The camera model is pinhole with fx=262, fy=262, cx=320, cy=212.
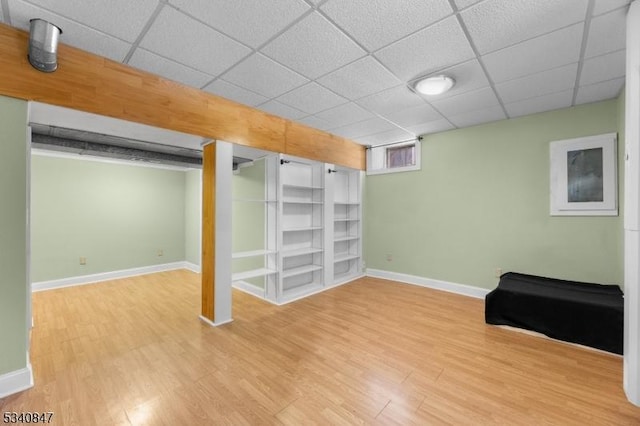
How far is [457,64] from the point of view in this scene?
2516 mm

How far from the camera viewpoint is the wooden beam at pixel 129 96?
6.60 feet

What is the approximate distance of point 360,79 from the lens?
283 cm

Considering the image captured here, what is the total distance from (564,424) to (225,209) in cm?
348

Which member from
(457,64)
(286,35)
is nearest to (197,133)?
(286,35)

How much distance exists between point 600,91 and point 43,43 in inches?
215

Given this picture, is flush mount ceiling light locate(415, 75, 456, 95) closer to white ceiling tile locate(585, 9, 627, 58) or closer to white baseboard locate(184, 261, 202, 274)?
white ceiling tile locate(585, 9, 627, 58)

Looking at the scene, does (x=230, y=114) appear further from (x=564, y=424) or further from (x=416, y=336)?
(x=564, y=424)

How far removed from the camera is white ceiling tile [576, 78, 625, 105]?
2.88 meters

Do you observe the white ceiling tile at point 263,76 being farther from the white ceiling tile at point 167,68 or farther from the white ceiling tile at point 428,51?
the white ceiling tile at point 428,51

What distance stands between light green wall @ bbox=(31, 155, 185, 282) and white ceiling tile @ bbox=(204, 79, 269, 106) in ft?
12.5

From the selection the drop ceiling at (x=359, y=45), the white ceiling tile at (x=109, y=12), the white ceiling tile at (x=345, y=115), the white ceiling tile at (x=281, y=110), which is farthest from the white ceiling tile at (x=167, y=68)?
the white ceiling tile at (x=345, y=115)

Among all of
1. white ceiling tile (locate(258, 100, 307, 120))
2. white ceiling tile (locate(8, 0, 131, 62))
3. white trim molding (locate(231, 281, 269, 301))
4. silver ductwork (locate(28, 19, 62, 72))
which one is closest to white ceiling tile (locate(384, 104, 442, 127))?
white ceiling tile (locate(258, 100, 307, 120))

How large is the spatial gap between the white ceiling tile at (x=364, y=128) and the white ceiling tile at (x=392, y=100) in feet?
1.38

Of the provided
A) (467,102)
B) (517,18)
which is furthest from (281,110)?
(517,18)
